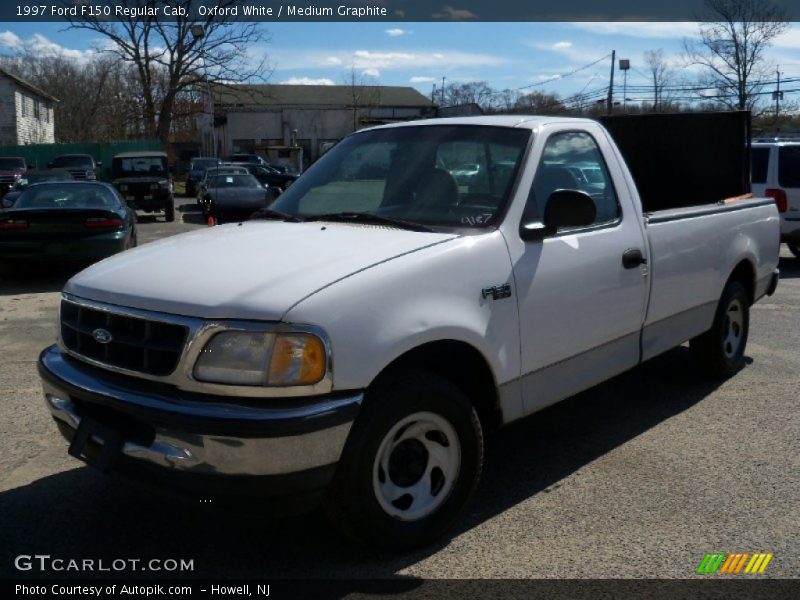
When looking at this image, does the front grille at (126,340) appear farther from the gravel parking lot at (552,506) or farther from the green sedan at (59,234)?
the green sedan at (59,234)

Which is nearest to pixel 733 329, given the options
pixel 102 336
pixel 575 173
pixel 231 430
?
pixel 575 173

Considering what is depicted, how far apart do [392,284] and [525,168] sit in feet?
4.20

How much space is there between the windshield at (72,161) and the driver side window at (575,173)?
34.0 meters

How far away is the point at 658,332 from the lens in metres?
5.13

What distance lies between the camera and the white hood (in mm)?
3146

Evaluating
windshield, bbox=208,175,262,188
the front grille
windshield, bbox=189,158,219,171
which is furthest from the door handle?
windshield, bbox=189,158,219,171

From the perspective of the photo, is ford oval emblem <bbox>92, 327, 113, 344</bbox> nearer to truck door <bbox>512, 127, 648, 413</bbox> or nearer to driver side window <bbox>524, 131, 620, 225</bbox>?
truck door <bbox>512, 127, 648, 413</bbox>

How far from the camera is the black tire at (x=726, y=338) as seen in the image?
6105 mm

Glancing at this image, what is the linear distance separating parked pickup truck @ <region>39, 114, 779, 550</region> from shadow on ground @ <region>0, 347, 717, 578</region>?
0.31m

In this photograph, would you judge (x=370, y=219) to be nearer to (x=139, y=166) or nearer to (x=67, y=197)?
(x=67, y=197)

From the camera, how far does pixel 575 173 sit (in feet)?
15.6

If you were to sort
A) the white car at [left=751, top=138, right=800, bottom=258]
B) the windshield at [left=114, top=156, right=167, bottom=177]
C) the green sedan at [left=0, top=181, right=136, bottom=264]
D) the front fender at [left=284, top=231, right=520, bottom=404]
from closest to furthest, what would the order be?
1. the front fender at [left=284, top=231, right=520, bottom=404]
2. the green sedan at [left=0, top=181, right=136, bottom=264]
3. the white car at [left=751, top=138, right=800, bottom=258]
4. the windshield at [left=114, top=156, right=167, bottom=177]

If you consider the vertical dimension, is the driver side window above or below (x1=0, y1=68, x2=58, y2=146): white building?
below

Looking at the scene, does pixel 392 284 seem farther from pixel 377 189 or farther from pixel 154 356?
pixel 377 189
